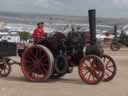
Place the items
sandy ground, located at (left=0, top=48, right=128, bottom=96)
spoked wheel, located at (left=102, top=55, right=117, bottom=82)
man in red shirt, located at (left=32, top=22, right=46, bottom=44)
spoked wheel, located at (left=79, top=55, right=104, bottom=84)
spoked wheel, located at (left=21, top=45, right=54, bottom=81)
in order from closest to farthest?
sandy ground, located at (left=0, top=48, right=128, bottom=96) → spoked wheel, located at (left=79, top=55, right=104, bottom=84) → spoked wheel, located at (left=21, top=45, right=54, bottom=81) → spoked wheel, located at (left=102, top=55, right=117, bottom=82) → man in red shirt, located at (left=32, top=22, right=46, bottom=44)

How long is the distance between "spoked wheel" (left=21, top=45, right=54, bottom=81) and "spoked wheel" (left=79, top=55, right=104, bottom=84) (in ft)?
3.10

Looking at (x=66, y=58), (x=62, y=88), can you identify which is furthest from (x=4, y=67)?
(x=62, y=88)

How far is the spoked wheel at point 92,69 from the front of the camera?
501 inches

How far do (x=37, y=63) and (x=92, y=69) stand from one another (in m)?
1.73

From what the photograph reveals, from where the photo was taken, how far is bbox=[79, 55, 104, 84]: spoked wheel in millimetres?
12719

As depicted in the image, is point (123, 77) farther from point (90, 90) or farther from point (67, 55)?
point (90, 90)

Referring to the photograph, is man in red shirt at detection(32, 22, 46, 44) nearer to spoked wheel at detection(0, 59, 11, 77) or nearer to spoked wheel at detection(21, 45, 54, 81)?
spoked wheel at detection(21, 45, 54, 81)

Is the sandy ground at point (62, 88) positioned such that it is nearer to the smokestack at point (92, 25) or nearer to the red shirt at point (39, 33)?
the smokestack at point (92, 25)

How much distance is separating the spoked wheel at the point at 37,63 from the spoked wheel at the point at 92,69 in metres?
0.94

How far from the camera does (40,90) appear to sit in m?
11.7

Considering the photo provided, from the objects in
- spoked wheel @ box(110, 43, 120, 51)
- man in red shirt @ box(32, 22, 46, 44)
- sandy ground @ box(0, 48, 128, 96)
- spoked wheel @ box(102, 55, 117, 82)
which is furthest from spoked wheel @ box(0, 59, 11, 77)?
spoked wheel @ box(110, 43, 120, 51)

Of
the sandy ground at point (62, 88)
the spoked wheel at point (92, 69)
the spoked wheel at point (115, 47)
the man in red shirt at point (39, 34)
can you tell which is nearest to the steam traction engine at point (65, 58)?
the spoked wheel at point (92, 69)

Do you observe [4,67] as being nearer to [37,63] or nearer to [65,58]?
[37,63]

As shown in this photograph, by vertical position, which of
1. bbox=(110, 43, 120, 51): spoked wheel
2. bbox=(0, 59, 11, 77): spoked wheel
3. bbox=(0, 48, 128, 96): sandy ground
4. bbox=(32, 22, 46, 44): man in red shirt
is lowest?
bbox=(110, 43, 120, 51): spoked wheel
